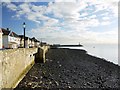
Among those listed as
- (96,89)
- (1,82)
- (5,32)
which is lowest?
(96,89)

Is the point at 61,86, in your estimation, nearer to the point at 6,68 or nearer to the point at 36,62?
the point at 6,68

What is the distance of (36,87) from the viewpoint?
9828 mm

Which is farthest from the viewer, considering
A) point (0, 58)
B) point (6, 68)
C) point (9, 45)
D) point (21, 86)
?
point (9, 45)

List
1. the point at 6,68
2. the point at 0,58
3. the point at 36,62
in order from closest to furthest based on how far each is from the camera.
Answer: the point at 0,58 → the point at 6,68 → the point at 36,62

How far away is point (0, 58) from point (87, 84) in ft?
20.1

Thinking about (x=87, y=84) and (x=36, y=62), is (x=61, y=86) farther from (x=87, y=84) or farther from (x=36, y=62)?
(x=36, y=62)

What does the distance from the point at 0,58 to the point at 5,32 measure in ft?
137

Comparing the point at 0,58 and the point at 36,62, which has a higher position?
the point at 0,58

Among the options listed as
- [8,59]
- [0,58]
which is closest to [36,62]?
[8,59]

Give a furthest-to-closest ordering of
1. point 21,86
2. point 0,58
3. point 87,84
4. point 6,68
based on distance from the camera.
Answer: point 87,84, point 21,86, point 6,68, point 0,58

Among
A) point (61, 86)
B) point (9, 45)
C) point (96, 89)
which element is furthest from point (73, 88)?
point (9, 45)

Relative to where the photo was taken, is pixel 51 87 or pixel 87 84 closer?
pixel 51 87

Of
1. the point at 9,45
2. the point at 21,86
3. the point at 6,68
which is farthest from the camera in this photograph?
the point at 9,45

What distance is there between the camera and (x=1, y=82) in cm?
696
